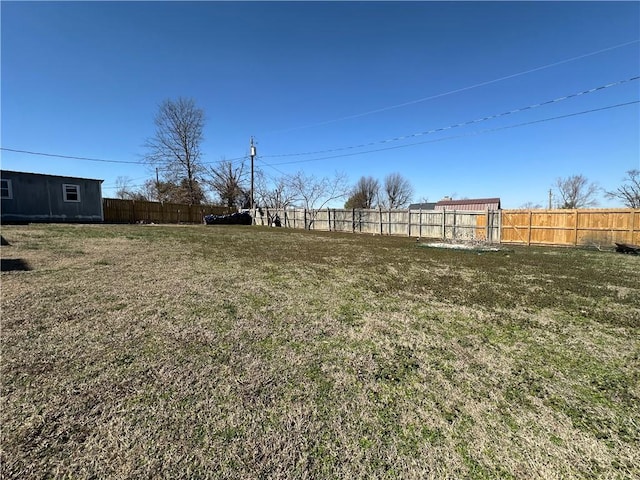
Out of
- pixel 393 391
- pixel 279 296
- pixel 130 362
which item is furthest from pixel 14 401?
pixel 279 296

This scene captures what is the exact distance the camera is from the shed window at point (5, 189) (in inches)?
565

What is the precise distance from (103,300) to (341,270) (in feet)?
12.5

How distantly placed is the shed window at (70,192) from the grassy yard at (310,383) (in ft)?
54.4

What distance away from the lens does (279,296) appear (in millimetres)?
3809

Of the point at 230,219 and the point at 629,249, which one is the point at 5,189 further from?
the point at 629,249

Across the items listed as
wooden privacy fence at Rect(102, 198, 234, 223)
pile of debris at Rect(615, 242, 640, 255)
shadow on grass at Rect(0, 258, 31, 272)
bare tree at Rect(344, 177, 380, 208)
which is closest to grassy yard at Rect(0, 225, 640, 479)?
shadow on grass at Rect(0, 258, 31, 272)

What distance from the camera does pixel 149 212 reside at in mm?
22359

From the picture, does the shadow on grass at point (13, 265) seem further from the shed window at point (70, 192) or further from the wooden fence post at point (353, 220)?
the wooden fence post at point (353, 220)

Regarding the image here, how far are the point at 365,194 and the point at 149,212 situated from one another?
3107cm

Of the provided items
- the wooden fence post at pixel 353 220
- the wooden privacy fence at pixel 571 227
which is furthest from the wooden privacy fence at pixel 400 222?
the wooden privacy fence at pixel 571 227

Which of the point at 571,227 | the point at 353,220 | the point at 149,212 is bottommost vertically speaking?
the point at 571,227

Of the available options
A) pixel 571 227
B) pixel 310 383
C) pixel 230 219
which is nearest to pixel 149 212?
pixel 230 219

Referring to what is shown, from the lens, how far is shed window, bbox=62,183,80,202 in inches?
648

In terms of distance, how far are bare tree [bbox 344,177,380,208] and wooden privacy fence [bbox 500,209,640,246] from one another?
30628mm
